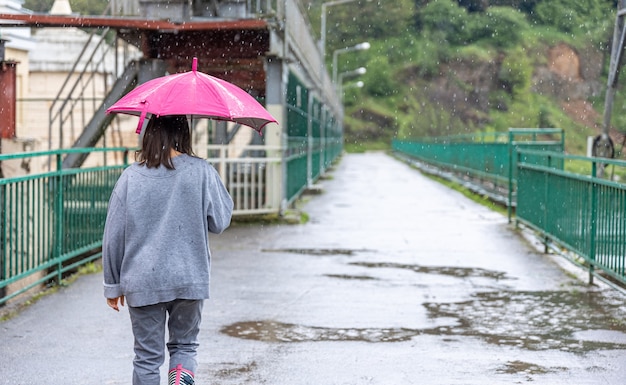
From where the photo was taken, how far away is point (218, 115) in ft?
16.3

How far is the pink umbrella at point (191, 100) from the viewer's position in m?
4.85

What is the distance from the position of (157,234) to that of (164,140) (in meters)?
0.43

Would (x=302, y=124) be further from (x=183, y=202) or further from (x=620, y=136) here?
(x=183, y=202)

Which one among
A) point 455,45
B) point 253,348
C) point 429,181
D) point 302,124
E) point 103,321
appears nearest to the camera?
point 253,348

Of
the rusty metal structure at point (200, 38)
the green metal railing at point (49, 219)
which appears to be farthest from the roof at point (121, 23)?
the green metal railing at point (49, 219)

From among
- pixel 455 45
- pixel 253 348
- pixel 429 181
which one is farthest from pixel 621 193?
pixel 455 45

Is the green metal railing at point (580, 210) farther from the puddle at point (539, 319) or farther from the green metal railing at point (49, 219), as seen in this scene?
the green metal railing at point (49, 219)

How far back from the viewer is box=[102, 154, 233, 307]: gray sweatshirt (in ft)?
15.9

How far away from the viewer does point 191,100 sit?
16.2ft

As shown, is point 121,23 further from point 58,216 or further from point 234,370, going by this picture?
point 234,370

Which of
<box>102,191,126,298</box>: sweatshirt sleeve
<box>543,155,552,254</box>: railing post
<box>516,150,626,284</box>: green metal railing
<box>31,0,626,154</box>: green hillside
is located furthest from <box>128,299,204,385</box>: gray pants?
<box>31,0,626,154</box>: green hillside

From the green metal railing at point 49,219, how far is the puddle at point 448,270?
3.02m

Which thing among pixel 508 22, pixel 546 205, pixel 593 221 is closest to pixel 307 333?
pixel 593 221

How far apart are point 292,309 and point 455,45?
123042mm
